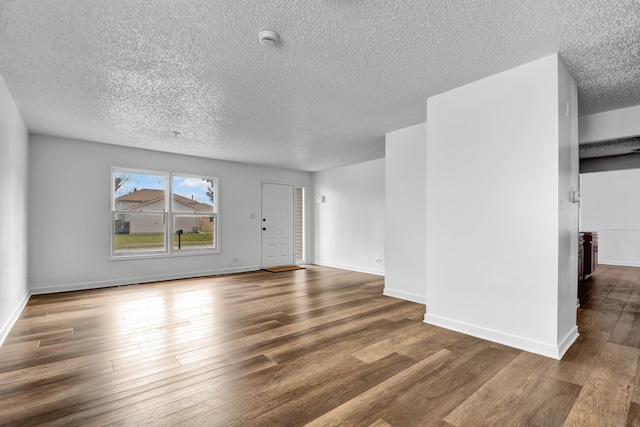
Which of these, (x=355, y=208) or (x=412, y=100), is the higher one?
(x=412, y=100)

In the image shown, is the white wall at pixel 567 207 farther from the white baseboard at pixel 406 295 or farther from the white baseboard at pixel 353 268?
the white baseboard at pixel 353 268

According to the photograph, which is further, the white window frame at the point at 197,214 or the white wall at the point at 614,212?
the white wall at the point at 614,212

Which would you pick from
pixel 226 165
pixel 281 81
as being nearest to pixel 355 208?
pixel 226 165

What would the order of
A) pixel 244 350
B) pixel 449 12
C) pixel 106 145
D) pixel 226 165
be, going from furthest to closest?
pixel 226 165 < pixel 106 145 < pixel 244 350 < pixel 449 12

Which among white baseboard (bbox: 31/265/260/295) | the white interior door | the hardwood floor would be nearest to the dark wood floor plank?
the hardwood floor

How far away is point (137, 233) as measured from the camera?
18.1 ft

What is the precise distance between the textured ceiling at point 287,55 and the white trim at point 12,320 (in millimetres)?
2336

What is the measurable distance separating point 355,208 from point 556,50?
186 inches

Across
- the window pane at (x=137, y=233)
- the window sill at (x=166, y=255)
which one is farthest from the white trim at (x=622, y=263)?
the window pane at (x=137, y=233)

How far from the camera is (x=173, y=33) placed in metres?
2.09

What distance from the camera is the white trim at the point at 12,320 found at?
274 centimetres

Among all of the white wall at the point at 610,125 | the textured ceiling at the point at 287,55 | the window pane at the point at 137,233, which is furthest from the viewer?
the window pane at the point at 137,233

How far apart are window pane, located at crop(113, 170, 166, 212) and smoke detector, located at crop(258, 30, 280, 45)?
14.8ft

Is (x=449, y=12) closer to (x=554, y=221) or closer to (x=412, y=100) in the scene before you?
(x=412, y=100)
